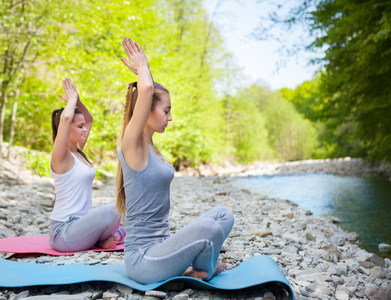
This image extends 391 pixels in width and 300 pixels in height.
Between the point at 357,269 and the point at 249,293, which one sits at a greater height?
the point at 249,293

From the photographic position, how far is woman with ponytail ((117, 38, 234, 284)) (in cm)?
208

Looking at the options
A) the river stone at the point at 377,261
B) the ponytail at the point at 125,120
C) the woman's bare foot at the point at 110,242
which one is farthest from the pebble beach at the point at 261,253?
the ponytail at the point at 125,120

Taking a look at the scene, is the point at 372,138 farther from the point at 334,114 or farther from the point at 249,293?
the point at 249,293

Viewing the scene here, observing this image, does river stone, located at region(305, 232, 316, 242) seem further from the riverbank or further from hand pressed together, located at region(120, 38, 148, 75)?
the riverbank

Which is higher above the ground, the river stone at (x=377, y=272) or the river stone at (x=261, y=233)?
the river stone at (x=261, y=233)

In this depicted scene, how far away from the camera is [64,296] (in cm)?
213

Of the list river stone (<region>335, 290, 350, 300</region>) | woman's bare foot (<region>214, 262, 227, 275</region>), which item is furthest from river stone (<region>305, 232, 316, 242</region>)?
woman's bare foot (<region>214, 262, 227, 275</region>)

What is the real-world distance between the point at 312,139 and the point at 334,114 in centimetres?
1599

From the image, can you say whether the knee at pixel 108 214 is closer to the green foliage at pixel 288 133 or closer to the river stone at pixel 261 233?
the river stone at pixel 261 233

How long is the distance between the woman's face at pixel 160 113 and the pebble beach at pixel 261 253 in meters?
1.00

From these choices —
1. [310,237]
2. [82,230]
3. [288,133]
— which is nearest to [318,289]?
Answer: [310,237]

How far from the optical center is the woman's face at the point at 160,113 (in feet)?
7.22

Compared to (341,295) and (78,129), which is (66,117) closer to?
(78,129)

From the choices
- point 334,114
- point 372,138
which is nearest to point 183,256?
point 372,138
